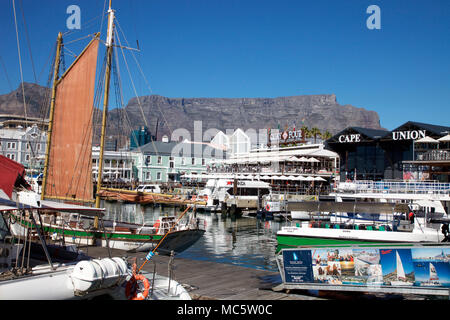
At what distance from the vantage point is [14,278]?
29.2ft

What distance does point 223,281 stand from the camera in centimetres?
1364

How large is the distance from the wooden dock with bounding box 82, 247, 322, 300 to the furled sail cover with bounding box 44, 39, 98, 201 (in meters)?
10.4

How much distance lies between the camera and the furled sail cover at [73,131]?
24.4 m

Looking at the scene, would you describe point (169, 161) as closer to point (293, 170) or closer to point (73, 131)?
point (293, 170)

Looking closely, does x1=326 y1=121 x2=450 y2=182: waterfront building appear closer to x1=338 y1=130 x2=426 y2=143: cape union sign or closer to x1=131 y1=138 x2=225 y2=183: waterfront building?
x1=338 y1=130 x2=426 y2=143: cape union sign

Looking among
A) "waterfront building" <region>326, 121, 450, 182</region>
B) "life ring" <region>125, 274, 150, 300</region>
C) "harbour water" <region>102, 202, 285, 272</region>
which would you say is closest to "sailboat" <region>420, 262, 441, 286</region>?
"life ring" <region>125, 274, 150, 300</region>

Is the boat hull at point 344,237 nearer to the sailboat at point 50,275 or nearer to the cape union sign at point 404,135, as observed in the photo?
the sailboat at point 50,275

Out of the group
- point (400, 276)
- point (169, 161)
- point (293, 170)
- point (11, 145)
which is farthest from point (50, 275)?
point (11, 145)

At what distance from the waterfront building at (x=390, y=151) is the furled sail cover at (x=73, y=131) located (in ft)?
120

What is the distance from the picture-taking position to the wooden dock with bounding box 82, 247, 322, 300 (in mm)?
11727
